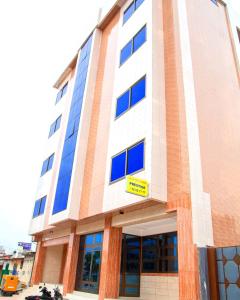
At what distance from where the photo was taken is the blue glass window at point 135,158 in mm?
13047

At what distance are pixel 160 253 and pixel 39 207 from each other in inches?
552

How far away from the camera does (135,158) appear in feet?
44.2

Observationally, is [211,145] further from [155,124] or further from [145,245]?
[145,245]

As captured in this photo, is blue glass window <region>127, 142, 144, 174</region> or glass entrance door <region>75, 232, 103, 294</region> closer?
blue glass window <region>127, 142, 144, 174</region>

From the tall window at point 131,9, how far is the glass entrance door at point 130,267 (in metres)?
14.7

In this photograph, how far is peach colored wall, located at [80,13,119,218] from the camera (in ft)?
54.4

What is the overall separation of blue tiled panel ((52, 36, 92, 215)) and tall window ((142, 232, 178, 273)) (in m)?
5.76

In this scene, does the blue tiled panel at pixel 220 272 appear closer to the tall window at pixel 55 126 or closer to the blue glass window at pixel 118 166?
the blue glass window at pixel 118 166

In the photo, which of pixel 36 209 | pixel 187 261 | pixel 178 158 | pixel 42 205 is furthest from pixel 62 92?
pixel 187 261

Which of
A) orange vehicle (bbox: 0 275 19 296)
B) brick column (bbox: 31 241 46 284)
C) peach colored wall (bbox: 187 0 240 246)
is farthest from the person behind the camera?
brick column (bbox: 31 241 46 284)

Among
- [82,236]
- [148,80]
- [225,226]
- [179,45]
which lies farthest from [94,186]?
[179,45]

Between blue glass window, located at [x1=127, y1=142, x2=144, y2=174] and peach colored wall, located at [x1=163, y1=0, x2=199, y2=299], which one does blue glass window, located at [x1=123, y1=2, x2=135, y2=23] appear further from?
blue glass window, located at [x1=127, y1=142, x2=144, y2=174]

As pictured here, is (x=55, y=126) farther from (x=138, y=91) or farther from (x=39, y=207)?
(x=138, y=91)

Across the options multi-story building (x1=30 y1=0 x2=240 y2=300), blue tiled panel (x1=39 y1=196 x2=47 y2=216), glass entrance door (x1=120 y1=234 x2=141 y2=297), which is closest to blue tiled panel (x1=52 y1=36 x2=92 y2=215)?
multi-story building (x1=30 y1=0 x2=240 y2=300)
